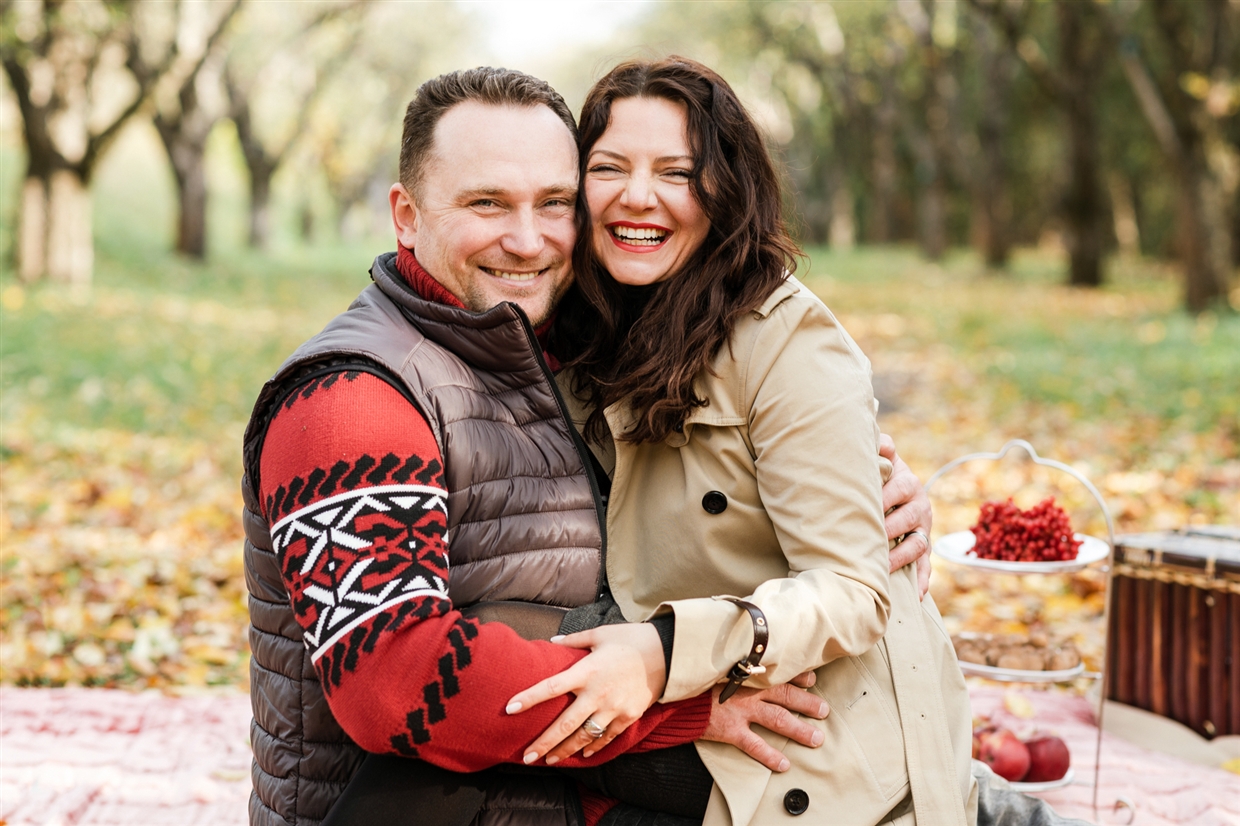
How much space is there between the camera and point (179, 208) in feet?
73.8

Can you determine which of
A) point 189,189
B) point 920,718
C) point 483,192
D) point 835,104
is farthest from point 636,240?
point 835,104

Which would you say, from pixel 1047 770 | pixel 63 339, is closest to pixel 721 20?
pixel 63 339

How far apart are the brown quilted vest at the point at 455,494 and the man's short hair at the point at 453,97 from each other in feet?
1.38

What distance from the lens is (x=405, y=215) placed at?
2857mm

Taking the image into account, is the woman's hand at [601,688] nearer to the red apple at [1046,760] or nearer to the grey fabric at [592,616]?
the grey fabric at [592,616]

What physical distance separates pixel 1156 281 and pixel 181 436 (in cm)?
1944

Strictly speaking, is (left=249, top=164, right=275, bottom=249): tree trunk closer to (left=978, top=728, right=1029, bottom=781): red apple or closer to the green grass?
the green grass

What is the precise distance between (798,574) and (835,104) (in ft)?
123

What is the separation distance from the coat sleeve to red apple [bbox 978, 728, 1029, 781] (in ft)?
6.06

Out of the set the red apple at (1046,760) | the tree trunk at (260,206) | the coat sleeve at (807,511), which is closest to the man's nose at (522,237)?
the coat sleeve at (807,511)

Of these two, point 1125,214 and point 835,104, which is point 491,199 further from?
point 835,104

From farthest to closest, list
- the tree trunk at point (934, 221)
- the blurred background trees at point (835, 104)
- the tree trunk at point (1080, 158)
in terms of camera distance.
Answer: the tree trunk at point (934, 221)
the tree trunk at point (1080, 158)
the blurred background trees at point (835, 104)

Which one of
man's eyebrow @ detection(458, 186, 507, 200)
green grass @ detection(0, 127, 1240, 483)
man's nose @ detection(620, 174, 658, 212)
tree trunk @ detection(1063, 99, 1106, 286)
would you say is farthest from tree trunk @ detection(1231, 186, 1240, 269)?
man's eyebrow @ detection(458, 186, 507, 200)

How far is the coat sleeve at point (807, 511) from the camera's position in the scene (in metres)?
2.23
